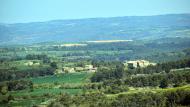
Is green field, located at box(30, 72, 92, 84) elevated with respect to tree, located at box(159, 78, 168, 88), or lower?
lower

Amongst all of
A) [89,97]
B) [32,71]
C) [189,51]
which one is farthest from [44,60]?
[89,97]

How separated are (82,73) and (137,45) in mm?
79914

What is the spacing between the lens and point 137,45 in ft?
651

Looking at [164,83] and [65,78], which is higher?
[164,83]

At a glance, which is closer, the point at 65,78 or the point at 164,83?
the point at 164,83

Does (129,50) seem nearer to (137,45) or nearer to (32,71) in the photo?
(137,45)

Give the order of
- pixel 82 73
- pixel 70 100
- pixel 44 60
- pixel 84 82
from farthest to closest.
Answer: pixel 44 60 < pixel 82 73 < pixel 84 82 < pixel 70 100

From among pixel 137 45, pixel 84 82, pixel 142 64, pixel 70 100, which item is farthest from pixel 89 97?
pixel 137 45

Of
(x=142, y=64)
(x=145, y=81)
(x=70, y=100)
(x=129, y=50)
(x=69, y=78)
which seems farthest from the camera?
(x=129, y=50)

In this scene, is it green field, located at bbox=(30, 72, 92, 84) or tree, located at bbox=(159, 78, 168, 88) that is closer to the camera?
tree, located at bbox=(159, 78, 168, 88)

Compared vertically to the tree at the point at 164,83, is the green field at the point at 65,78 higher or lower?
lower

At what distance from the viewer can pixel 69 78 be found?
112 metres

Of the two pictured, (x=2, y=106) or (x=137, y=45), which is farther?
(x=137, y=45)

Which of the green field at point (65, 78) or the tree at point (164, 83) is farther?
the green field at point (65, 78)
